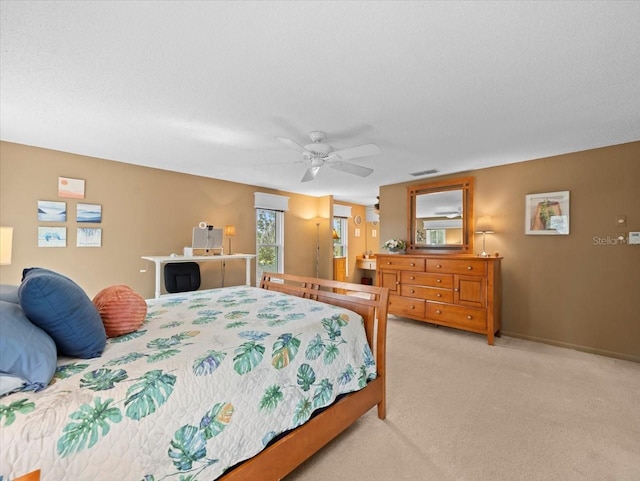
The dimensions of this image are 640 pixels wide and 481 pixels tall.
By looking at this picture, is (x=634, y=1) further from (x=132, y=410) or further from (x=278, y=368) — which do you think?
(x=132, y=410)

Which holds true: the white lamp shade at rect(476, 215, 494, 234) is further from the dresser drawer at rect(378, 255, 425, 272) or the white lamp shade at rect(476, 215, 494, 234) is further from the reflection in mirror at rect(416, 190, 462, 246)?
the dresser drawer at rect(378, 255, 425, 272)

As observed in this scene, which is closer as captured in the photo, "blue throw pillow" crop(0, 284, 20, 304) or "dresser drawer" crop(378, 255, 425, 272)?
"blue throw pillow" crop(0, 284, 20, 304)

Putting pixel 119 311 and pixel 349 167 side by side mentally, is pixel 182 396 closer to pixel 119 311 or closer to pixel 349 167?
pixel 119 311

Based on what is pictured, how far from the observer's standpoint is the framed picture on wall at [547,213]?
361 cm

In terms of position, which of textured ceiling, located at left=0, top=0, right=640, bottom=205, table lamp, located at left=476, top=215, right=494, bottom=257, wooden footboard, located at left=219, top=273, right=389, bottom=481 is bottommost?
wooden footboard, located at left=219, top=273, right=389, bottom=481

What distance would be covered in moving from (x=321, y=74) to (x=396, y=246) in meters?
3.44

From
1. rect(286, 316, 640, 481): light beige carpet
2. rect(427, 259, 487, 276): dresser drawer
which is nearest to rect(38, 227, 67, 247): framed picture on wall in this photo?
rect(286, 316, 640, 481): light beige carpet

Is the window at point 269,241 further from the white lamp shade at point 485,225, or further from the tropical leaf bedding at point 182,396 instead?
the tropical leaf bedding at point 182,396

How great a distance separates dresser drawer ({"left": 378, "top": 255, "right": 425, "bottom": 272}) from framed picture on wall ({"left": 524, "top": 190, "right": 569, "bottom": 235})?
1.44 m

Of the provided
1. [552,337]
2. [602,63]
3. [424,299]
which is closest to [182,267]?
[424,299]

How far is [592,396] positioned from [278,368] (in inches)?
107

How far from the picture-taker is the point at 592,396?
2.42 meters

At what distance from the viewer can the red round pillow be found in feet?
5.08

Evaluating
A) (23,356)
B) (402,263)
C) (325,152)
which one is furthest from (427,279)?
(23,356)
